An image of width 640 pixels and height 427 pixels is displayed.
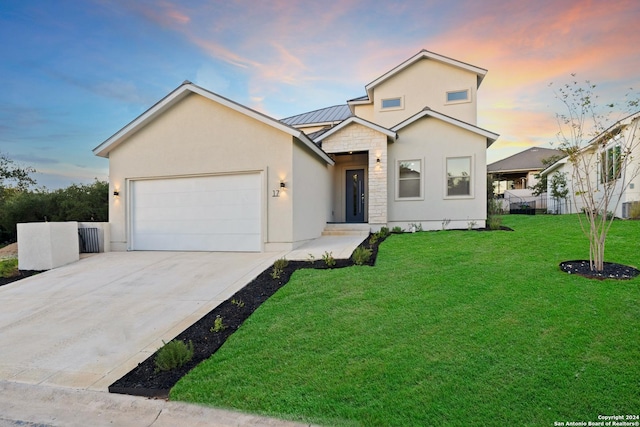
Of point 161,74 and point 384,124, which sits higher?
point 161,74

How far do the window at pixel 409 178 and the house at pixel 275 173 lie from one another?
0.04m

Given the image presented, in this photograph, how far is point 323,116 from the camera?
19.1m

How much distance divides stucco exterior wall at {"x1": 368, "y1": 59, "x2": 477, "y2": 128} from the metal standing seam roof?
3396mm

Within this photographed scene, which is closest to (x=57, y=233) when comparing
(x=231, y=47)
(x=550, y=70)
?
(x=231, y=47)

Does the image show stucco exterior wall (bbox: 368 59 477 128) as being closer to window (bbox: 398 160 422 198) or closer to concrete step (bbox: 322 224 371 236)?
window (bbox: 398 160 422 198)

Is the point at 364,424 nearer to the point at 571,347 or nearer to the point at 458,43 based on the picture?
the point at 571,347

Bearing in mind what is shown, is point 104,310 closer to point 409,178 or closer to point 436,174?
point 409,178

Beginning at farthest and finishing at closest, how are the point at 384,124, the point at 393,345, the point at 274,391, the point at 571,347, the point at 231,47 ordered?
the point at 384,124, the point at 231,47, the point at 393,345, the point at 571,347, the point at 274,391

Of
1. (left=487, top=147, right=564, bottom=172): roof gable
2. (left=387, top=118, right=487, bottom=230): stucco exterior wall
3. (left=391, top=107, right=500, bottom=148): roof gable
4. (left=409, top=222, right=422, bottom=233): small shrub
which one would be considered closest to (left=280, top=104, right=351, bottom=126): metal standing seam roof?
(left=391, top=107, right=500, bottom=148): roof gable

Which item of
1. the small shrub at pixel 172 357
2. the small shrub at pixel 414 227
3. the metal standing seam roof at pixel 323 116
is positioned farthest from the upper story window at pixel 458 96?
the small shrub at pixel 172 357

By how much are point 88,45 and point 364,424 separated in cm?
1388

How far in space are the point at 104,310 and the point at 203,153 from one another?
19.0 ft

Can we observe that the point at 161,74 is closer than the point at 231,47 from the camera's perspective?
No

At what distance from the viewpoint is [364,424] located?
254 centimetres
